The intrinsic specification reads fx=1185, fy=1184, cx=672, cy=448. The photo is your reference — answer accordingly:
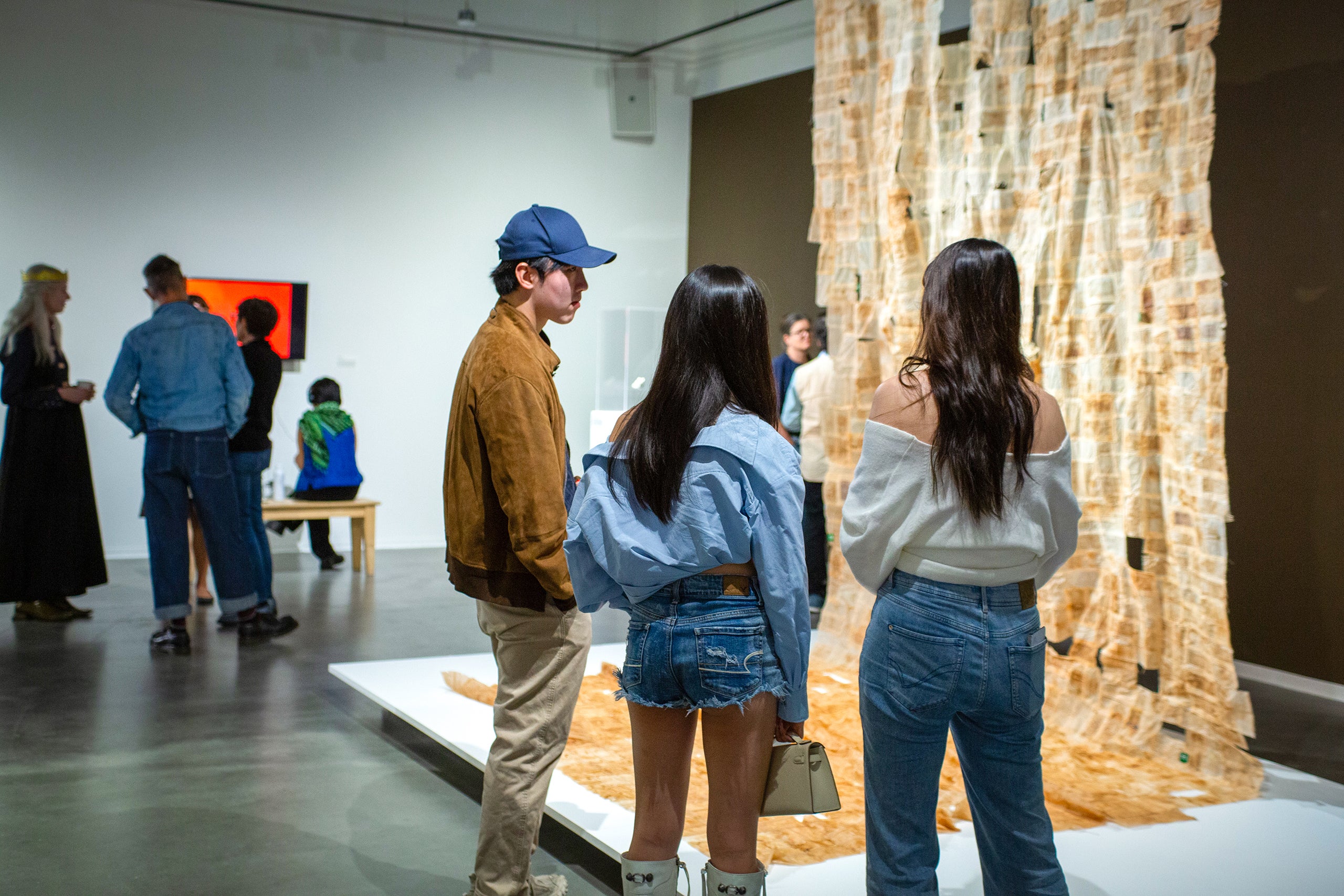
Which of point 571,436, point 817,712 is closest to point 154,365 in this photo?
point 817,712

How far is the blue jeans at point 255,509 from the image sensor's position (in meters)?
Result: 5.75

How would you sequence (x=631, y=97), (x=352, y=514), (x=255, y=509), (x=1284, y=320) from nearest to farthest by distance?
(x=1284, y=320) → (x=255, y=509) → (x=352, y=514) → (x=631, y=97)

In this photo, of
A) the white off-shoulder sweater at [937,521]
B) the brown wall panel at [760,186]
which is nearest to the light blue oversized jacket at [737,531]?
the white off-shoulder sweater at [937,521]

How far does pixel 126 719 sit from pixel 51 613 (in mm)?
2155

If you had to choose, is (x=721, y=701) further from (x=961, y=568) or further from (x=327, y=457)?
(x=327, y=457)

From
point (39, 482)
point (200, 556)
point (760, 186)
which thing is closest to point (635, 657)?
point (39, 482)

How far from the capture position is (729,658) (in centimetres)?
183

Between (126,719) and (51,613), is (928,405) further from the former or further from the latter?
(51,613)

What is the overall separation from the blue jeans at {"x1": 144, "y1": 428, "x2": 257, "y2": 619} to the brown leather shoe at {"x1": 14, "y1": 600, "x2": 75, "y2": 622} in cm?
108

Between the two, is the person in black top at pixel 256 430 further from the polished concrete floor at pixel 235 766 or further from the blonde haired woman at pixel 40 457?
the blonde haired woman at pixel 40 457

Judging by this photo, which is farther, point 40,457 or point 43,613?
point 43,613

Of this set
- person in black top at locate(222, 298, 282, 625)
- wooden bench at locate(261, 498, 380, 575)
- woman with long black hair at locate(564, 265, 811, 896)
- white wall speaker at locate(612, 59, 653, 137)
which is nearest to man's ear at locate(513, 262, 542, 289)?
woman with long black hair at locate(564, 265, 811, 896)

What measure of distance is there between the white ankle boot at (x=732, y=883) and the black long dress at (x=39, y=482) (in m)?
4.83

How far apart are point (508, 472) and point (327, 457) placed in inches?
222
